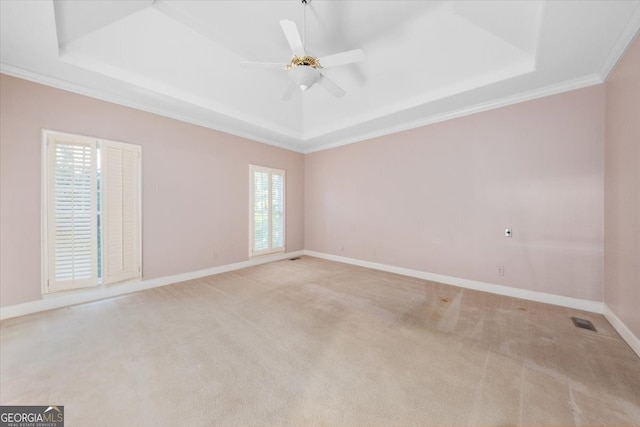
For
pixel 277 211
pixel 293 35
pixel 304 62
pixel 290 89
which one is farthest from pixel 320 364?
pixel 277 211

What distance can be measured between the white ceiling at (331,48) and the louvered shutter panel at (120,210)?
0.83m

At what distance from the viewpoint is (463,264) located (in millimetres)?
3691

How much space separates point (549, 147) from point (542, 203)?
752 millimetres

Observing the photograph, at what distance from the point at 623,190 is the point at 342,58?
10.4 ft

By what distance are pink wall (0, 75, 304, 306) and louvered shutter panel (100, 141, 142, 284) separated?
131 millimetres

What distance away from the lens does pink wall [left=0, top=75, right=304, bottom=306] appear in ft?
8.65

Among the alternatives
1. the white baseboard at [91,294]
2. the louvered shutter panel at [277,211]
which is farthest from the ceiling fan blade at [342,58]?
the white baseboard at [91,294]

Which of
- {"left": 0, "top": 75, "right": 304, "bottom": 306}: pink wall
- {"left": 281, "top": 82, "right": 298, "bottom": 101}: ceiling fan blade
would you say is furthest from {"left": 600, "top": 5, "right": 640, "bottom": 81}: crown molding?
{"left": 0, "top": 75, "right": 304, "bottom": 306}: pink wall

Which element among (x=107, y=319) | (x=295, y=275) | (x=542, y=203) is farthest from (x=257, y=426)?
(x=542, y=203)

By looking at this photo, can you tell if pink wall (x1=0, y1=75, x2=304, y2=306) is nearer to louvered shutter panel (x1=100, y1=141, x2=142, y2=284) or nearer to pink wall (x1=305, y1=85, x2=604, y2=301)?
louvered shutter panel (x1=100, y1=141, x2=142, y2=284)

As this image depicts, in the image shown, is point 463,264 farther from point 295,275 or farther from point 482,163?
point 295,275

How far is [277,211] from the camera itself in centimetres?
554

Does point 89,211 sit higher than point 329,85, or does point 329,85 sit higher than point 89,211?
point 329,85

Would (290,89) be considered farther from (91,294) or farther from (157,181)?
(91,294)
